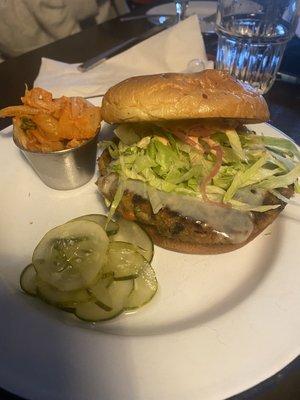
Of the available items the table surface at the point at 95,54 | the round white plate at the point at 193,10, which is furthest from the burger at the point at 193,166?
the round white plate at the point at 193,10

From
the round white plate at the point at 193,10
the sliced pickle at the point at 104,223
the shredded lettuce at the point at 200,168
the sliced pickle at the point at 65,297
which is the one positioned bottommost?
the sliced pickle at the point at 65,297

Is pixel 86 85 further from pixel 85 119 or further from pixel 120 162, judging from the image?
pixel 120 162

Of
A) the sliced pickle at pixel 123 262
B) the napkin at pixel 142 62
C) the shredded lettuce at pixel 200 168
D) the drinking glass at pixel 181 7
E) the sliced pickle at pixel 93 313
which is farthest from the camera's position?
the drinking glass at pixel 181 7

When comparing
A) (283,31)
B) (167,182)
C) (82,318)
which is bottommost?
(82,318)

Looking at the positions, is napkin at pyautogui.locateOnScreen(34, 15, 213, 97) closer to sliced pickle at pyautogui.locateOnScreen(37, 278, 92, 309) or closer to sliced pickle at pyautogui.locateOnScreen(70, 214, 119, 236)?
sliced pickle at pyautogui.locateOnScreen(70, 214, 119, 236)

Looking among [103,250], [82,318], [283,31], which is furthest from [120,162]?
[283,31]

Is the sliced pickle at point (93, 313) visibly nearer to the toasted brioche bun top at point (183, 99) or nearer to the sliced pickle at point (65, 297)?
the sliced pickle at point (65, 297)

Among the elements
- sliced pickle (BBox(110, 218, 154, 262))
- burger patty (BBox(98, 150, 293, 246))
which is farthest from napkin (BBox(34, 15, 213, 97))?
sliced pickle (BBox(110, 218, 154, 262))

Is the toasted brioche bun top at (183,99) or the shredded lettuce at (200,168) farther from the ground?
the toasted brioche bun top at (183,99)
